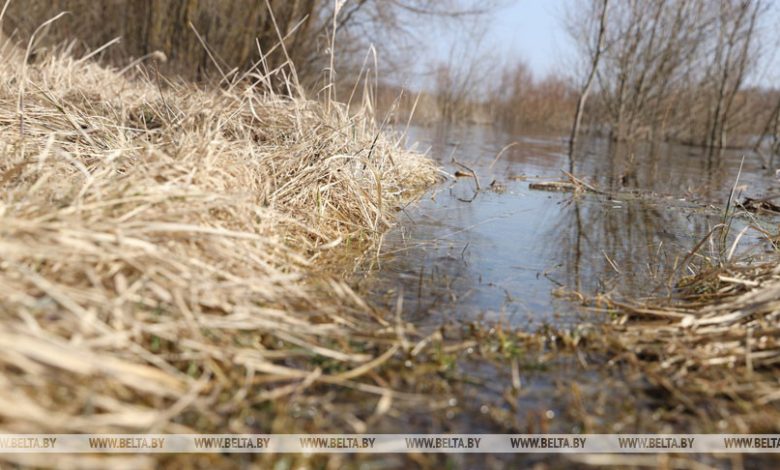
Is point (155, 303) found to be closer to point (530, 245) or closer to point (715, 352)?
point (715, 352)

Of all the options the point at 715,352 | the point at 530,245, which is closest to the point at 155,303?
the point at 715,352

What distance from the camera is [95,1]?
1105cm

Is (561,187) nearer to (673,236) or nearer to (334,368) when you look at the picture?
(673,236)

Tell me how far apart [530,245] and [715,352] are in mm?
1448

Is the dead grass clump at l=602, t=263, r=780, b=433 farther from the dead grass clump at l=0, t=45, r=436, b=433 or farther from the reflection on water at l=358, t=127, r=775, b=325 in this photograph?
the dead grass clump at l=0, t=45, r=436, b=433

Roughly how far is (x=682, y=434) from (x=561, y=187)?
160 inches

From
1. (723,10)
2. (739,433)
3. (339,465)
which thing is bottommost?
(339,465)

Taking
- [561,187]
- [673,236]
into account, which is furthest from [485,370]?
[561,187]

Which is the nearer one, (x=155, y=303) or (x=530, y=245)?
(x=155, y=303)

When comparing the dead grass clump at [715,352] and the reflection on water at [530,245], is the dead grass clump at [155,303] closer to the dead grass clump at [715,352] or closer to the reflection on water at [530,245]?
the reflection on water at [530,245]

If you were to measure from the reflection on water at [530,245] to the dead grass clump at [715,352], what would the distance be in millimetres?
254

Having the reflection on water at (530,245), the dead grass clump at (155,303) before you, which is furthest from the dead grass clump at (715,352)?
the dead grass clump at (155,303)

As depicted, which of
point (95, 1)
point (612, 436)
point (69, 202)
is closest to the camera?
point (612, 436)

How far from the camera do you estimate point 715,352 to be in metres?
1.51
